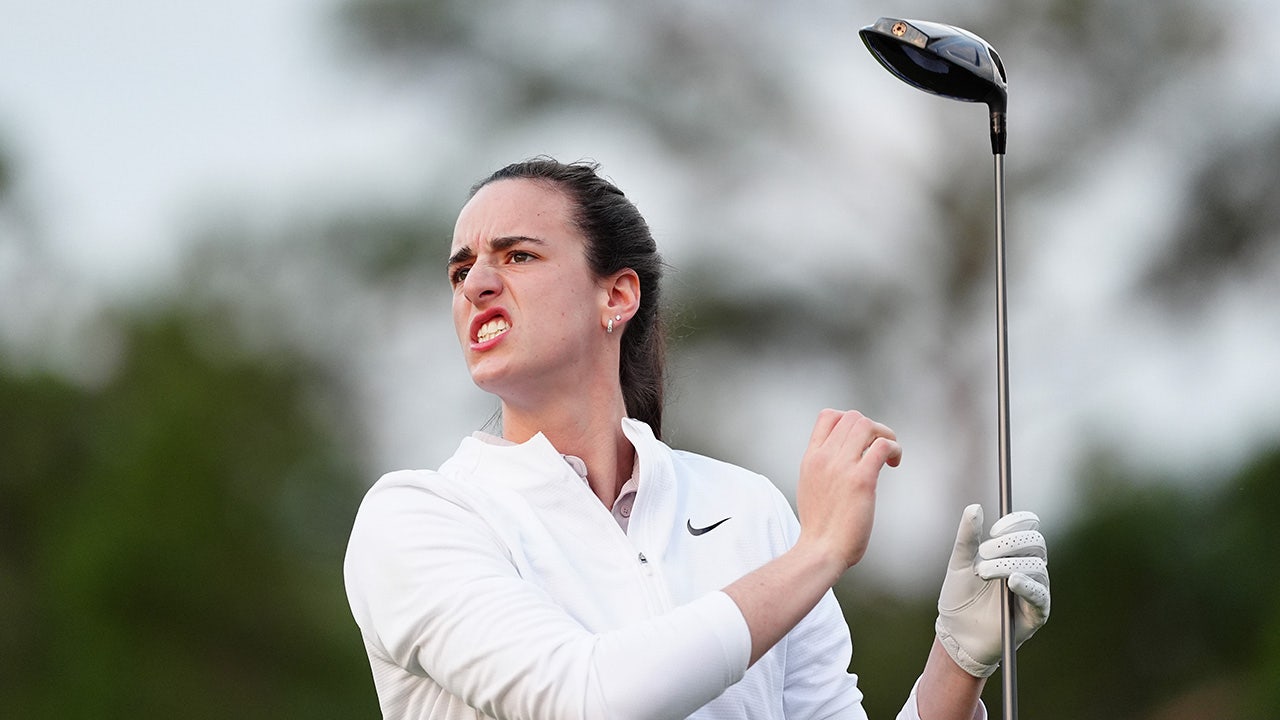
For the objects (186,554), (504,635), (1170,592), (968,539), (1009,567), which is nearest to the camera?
(504,635)

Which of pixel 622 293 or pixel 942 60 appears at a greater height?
pixel 942 60

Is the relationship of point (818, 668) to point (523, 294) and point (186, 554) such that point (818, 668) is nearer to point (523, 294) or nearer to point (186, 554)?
point (523, 294)

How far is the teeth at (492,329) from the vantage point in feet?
8.89

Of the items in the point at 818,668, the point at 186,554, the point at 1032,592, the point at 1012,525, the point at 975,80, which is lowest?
the point at 818,668

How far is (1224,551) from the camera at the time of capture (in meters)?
8.23

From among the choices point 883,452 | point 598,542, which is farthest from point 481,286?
point 883,452

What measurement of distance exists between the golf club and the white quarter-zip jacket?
33 cm

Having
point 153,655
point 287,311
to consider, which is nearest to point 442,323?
point 287,311

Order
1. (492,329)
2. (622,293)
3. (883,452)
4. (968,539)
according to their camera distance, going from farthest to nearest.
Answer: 1. (622,293)
2. (492,329)
3. (968,539)
4. (883,452)

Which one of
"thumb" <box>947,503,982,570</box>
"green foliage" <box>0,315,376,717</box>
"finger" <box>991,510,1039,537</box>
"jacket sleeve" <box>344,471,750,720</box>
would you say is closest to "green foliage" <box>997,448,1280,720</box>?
"green foliage" <box>0,315,376,717</box>

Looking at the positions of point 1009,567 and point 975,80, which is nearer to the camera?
point 1009,567

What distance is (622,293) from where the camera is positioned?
2.97 metres

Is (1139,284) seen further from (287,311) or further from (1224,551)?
(287,311)

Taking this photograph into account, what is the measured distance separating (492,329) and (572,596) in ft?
1.68
